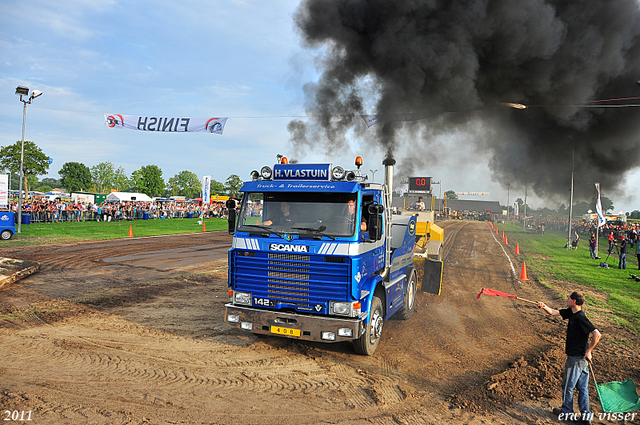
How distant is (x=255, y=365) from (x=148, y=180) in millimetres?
91480

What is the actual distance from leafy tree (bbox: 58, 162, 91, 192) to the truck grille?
104 m

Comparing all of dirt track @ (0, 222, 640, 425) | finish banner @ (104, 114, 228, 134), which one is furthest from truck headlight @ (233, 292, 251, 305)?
finish banner @ (104, 114, 228, 134)

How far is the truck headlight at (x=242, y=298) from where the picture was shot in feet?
20.7

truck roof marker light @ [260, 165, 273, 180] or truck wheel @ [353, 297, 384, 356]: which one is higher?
truck roof marker light @ [260, 165, 273, 180]

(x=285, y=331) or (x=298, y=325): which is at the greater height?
(x=298, y=325)

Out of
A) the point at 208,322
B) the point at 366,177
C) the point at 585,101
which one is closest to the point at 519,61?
the point at 585,101

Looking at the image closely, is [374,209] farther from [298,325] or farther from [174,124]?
[174,124]

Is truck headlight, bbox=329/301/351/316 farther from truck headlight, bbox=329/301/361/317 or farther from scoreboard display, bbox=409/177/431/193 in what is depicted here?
scoreboard display, bbox=409/177/431/193

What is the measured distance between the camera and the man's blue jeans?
4.64 meters

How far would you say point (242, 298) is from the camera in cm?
637

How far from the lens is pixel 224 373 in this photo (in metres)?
5.71

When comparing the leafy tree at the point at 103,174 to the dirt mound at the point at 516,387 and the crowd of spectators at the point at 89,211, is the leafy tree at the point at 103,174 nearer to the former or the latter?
the crowd of spectators at the point at 89,211

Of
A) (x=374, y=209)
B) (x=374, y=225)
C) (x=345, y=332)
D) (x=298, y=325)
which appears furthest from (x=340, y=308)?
(x=374, y=209)

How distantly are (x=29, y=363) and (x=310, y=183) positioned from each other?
5.12 meters
